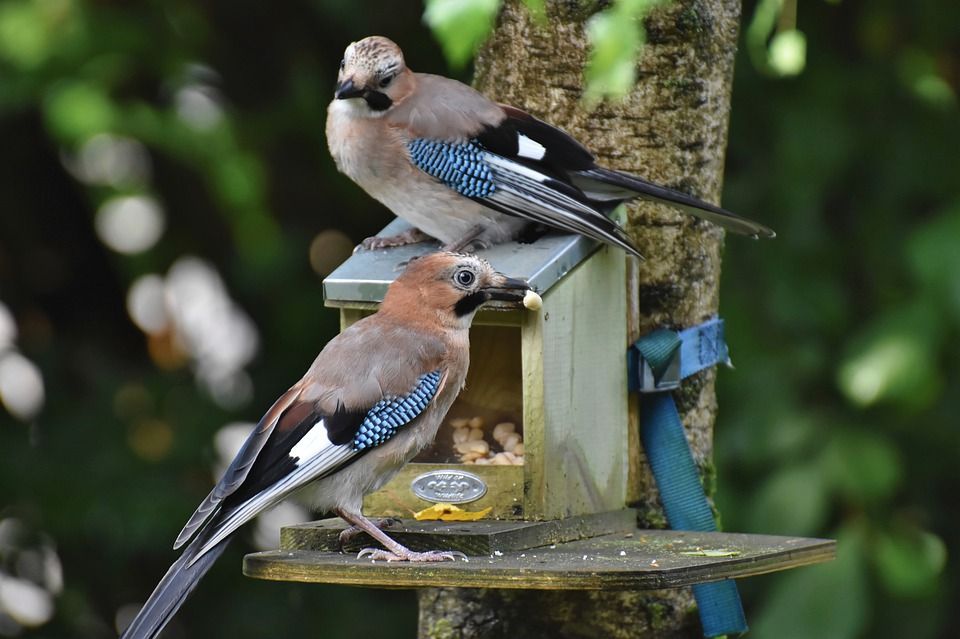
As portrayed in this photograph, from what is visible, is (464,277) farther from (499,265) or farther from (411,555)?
(411,555)

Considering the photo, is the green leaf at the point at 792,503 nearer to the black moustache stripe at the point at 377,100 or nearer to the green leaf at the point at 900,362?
the green leaf at the point at 900,362

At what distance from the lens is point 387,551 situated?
3646 millimetres

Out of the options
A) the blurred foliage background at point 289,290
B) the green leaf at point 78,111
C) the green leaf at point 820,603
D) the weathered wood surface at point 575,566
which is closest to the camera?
the weathered wood surface at point 575,566

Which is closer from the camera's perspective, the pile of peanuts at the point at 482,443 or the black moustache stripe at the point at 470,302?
the black moustache stripe at the point at 470,302

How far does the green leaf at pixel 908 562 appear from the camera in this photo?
5.33 meters

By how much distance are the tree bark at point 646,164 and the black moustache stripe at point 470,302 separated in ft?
2.07

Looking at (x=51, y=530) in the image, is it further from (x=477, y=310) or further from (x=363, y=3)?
(x=477, y=310)

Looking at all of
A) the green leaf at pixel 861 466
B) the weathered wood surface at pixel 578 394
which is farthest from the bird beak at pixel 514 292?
the green leaf at pixel 861 466

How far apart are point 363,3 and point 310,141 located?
77 cm

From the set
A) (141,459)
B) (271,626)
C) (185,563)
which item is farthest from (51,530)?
(185,563)

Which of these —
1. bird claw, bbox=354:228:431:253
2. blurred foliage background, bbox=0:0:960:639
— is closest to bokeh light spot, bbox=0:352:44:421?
blurred foliage background, bbox=0:0:960:639

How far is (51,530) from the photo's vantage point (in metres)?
6.22

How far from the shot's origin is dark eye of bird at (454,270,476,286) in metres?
3.82

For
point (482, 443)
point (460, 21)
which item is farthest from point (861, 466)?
point (460, 21)
